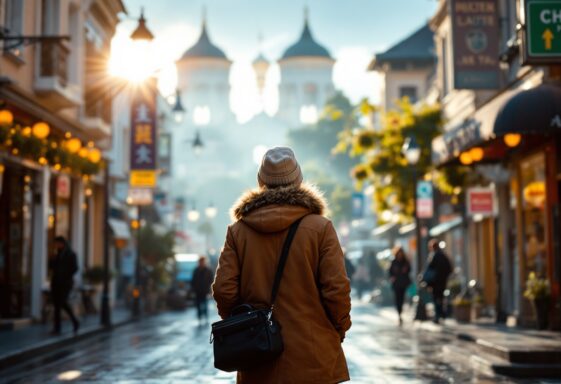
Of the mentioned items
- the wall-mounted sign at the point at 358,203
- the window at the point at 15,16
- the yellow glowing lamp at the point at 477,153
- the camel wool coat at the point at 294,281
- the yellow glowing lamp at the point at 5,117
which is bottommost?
the camel wool coat at the point at 294,281

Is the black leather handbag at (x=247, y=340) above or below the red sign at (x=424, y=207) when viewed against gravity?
below

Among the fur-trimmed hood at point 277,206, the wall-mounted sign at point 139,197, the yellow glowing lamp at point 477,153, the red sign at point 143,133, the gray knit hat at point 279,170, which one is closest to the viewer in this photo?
the fur-trimmed hood at point 277,206

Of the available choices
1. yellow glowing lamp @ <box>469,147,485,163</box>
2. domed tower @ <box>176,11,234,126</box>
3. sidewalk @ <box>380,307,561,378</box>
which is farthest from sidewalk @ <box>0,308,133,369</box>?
domed tower @ <box>176,11,234,126</box>

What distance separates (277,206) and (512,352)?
28.2ft

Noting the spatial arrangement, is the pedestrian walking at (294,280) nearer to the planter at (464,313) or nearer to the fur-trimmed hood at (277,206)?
the fur-trimmed hood at (277,206)

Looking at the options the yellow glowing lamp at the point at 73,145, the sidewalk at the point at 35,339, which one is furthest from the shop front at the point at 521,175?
the yellow glowing lamp at the point at 73,145

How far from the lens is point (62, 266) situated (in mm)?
21094

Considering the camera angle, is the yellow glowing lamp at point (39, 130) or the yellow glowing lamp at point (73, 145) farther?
the yellow glowing lamp at point (73, 145)

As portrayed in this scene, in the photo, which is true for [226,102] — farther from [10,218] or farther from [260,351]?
[260,351]

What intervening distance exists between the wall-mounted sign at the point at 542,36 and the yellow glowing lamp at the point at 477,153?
28.2 ft

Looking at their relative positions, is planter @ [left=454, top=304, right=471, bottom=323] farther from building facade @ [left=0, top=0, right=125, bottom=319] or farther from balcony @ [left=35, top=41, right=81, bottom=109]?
balcony @ [left=35, top=41, right=81, bottom=109]

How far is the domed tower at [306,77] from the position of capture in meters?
158

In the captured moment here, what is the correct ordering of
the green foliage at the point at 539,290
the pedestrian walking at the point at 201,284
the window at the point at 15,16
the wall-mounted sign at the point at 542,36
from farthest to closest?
the pedestrian walking at the point at 201,284 < the window at the point at 15,16 < the green foliage at the point at 539,290 < the wall-mounted sign at the point at 542,36

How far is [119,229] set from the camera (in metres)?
40.7
